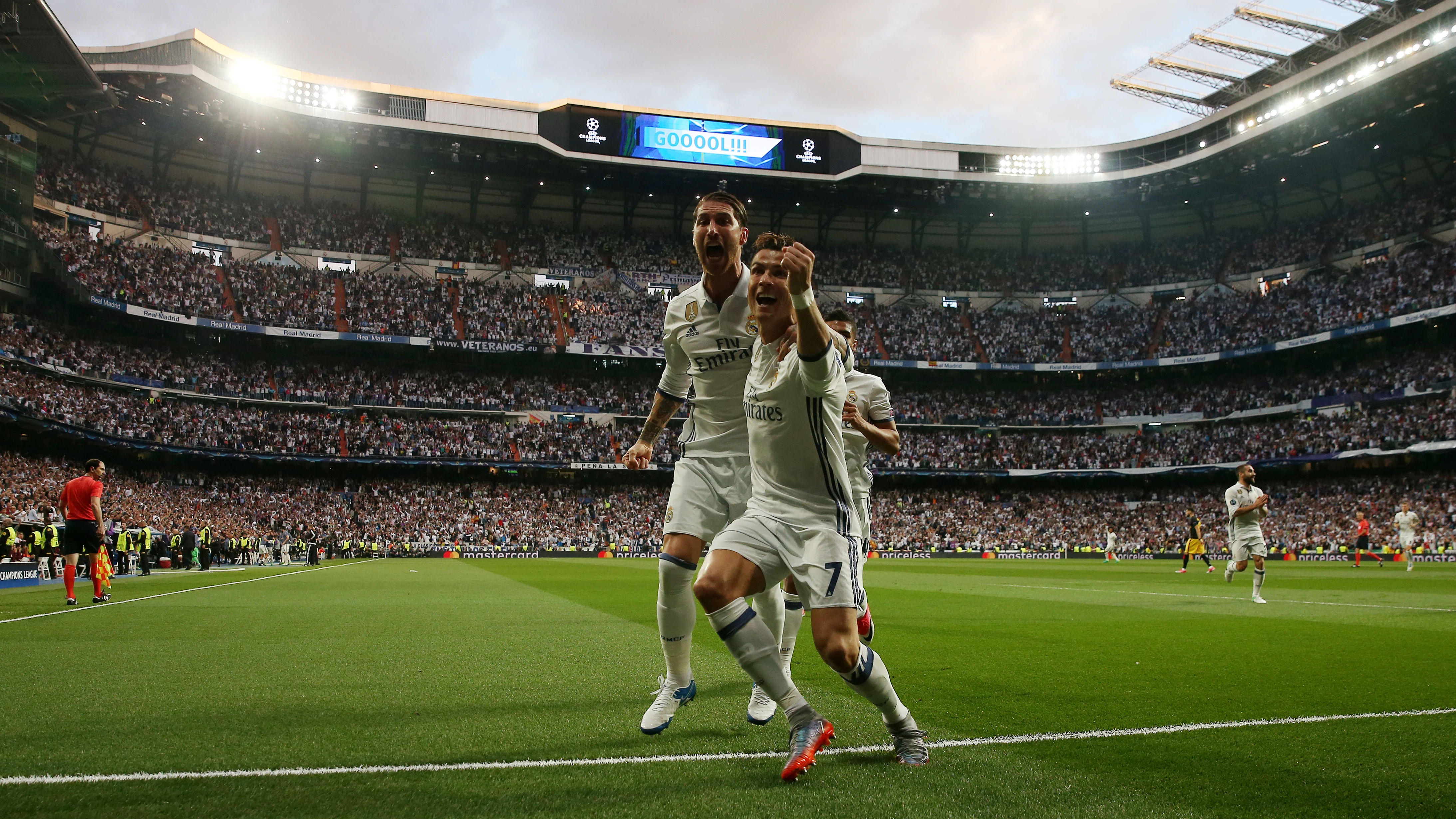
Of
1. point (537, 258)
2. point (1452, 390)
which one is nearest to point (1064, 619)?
point (1452, 390)

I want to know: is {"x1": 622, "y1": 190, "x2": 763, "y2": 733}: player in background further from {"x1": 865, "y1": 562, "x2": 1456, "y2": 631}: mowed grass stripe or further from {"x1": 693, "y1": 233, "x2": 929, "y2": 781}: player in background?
{"x1": 865, "y1": 562, "x2": 1456, "y2": 631}: mowed grass stripe

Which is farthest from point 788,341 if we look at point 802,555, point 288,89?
point 288,89

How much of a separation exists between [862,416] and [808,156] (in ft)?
173

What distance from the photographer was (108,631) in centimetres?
952

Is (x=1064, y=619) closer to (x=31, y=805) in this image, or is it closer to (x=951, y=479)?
(x=31, y=805)

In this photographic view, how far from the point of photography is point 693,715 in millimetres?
5395

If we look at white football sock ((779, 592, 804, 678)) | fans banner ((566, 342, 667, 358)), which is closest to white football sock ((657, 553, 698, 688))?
white football sock ((779, 592, 804, 678))

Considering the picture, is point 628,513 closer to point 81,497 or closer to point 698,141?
point 698,141

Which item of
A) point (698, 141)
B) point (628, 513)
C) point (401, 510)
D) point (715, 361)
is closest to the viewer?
point (715, 361)

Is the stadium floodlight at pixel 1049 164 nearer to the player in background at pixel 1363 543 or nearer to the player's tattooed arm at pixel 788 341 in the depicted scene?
the player in background at pixel 1363 543

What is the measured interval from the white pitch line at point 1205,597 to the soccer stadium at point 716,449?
0.33 meters

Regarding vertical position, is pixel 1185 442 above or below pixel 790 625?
above

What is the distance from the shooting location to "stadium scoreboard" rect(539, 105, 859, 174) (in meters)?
53.2

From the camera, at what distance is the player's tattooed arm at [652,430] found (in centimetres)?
606
